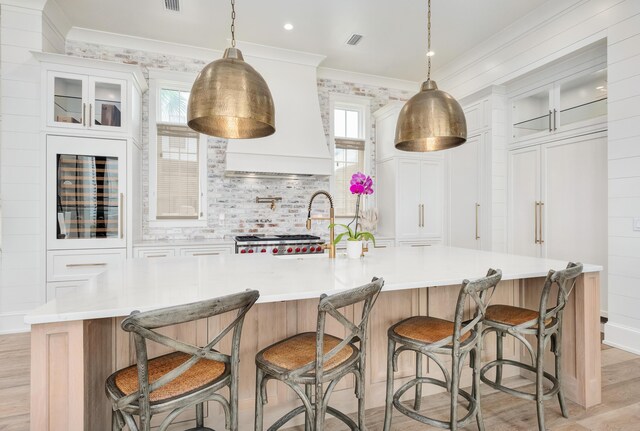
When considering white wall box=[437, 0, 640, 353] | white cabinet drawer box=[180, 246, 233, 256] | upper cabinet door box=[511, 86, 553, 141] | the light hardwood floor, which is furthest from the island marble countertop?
upper cabinet door box=[511, 86, 553, 141]

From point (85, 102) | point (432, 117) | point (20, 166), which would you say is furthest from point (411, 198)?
point (20, 166)

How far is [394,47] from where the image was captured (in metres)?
4.57

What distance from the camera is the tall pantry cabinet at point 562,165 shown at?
139 inches

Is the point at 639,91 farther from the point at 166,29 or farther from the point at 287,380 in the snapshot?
the point at 166,29

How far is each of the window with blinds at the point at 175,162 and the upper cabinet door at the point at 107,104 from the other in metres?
0.67

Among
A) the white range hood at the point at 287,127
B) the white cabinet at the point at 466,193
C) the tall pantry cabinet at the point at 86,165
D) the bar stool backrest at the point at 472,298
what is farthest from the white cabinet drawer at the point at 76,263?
the white cabinet at the point at 466,193

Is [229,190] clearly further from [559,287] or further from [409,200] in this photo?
[559,287]

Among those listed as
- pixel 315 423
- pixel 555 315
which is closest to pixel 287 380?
pixel 315 423

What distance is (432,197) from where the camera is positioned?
17.6 ft

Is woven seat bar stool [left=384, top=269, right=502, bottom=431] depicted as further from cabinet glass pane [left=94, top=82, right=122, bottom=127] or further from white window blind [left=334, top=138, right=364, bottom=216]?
cabinet glass pane [left=94, top=82, right=122, bottom=127]

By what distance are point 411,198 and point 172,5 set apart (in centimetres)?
389

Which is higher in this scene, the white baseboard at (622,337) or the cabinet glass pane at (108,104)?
the cabinet glass pane at (108,104)

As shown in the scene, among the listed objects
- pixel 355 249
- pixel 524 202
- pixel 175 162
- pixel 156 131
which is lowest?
pixel 355 249

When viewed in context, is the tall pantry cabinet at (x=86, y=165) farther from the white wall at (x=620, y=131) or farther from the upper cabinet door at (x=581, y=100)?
the upper cabinet door at (x=581, y=100)
